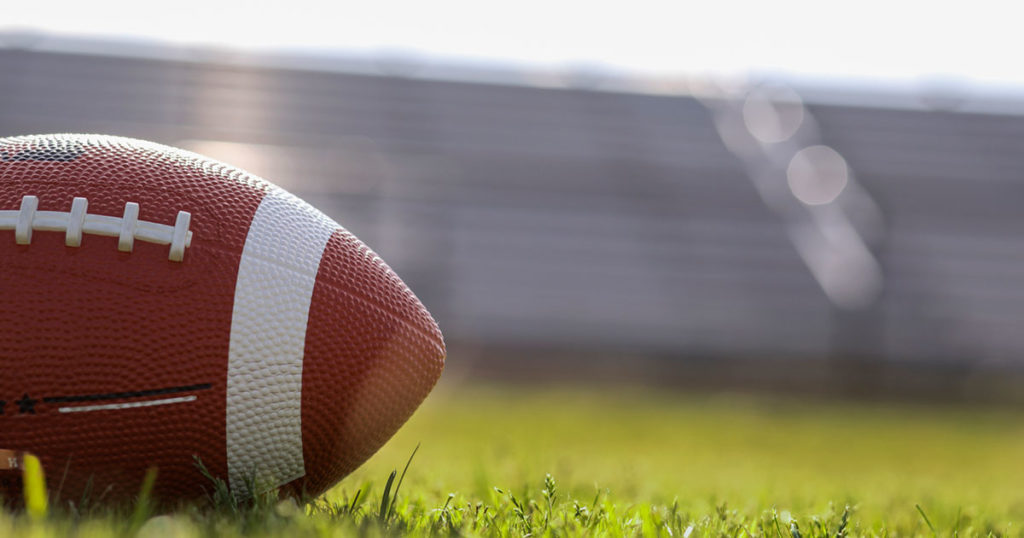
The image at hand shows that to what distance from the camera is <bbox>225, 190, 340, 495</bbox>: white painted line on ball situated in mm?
1647

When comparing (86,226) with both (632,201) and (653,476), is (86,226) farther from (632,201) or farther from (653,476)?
(632,201)

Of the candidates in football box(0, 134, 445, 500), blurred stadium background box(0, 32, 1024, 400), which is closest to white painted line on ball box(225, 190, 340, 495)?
football box(0, 134, 445, 500)

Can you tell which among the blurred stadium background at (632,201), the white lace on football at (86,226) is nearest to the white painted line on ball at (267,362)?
the white lace on football at (86,226)

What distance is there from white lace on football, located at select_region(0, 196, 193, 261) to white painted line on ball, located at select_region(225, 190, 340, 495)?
12cm

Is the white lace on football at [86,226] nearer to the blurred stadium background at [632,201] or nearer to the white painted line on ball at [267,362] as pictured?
the white painted line on ball at [267,362]

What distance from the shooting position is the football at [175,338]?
160 centimetres

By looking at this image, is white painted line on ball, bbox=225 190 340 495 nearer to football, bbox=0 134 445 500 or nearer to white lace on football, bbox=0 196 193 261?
football, bbox=0 134 445 500

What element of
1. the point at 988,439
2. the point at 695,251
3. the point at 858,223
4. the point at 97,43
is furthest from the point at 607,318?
the point at 97,43

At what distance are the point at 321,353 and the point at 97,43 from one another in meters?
15.0

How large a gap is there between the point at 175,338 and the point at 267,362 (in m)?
0.15

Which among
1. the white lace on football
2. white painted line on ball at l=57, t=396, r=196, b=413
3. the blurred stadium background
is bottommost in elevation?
white painted line on ball at l=57, t=396, r=196, b=413

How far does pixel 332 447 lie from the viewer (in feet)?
5.72

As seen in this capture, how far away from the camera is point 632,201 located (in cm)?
1321

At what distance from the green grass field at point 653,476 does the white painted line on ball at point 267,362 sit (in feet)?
0.28
